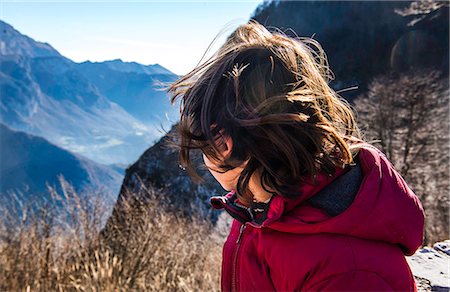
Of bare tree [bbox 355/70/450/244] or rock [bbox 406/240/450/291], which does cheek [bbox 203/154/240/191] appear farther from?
bare tree [bbox 355/70/450/244]

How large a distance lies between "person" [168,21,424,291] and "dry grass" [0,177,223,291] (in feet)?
6.28

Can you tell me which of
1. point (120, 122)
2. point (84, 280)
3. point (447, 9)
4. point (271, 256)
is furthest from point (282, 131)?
point (120, 122)

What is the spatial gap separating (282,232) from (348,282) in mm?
213

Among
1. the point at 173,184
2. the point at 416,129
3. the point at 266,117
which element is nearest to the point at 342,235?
the point at 266,117

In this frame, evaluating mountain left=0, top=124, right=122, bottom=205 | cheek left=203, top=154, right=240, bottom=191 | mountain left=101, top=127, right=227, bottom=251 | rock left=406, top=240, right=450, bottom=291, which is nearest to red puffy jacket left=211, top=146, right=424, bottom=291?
cheek left=203, top=154, right=240, bottom=191

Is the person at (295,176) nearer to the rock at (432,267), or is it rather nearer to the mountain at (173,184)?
the rock at (432,267)

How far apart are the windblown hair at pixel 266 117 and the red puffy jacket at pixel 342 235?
0.06 meters

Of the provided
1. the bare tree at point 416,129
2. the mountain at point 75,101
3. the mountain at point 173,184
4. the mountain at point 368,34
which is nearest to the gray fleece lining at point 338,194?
the mountain at point 173,184

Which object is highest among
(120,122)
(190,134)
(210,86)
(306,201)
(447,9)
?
(447,9)

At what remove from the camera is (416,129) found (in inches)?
461

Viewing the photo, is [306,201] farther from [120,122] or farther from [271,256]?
[120,122]

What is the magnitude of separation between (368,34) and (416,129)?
615 inches

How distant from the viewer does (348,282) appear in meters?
0.92

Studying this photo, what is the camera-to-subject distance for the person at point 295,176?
0.98m
